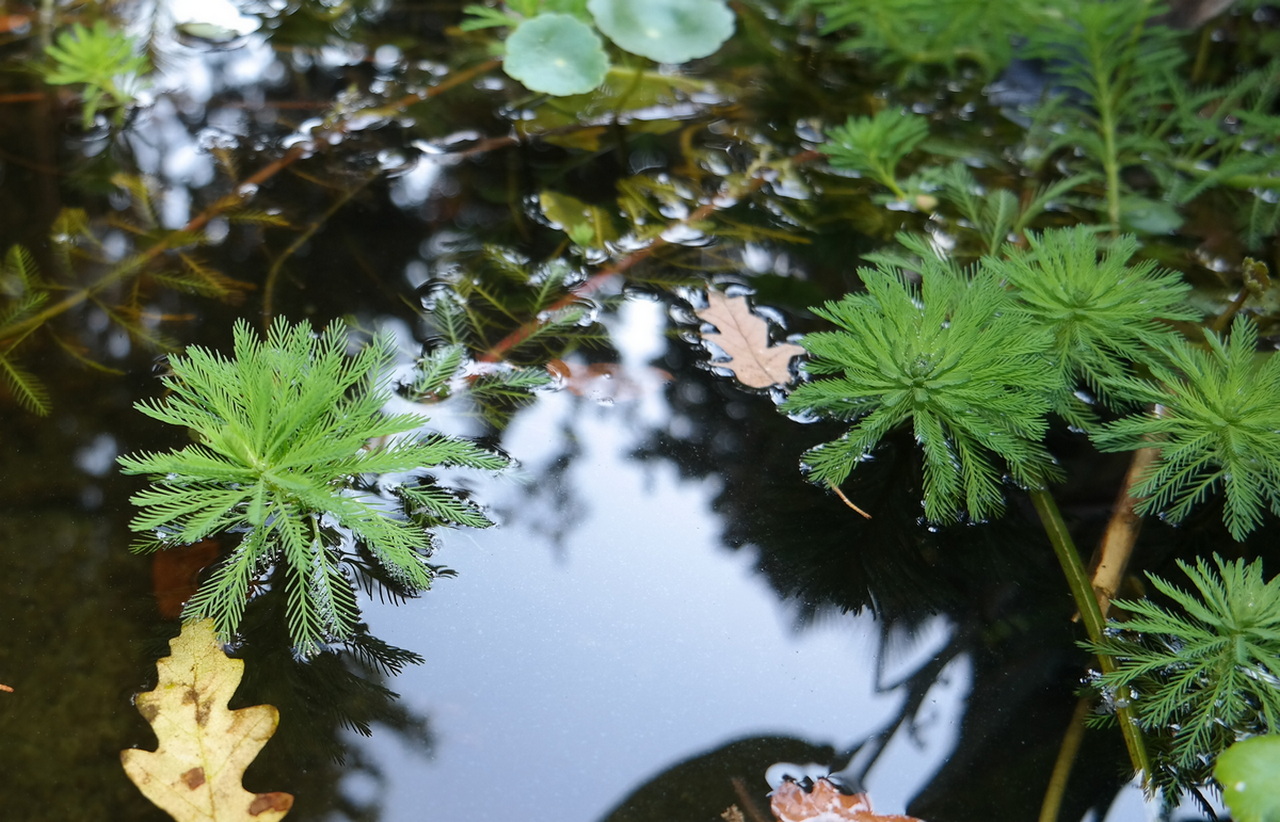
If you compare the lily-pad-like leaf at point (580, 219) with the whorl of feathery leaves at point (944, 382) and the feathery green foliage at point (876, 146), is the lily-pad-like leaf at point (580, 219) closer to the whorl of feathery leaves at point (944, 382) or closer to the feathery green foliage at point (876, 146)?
the feathery green foliage at point (876, 146)

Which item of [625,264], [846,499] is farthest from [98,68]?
[846,499]

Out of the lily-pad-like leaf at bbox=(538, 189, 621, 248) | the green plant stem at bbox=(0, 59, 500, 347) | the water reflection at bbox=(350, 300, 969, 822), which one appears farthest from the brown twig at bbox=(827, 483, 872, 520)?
the green plant stem at bbox=(0, 59, 500, 347)

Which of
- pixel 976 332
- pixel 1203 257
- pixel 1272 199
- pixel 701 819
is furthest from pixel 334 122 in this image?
pixel 1272 199

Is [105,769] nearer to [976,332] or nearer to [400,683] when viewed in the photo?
[400,683]

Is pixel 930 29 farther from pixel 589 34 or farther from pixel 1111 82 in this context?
pixel 589 34

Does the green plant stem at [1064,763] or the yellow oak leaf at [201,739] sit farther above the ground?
the green plant stem at [1064,763]

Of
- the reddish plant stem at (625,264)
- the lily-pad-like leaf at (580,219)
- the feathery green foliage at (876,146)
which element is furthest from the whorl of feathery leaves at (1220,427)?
the lily-pad-like leaf at (580,219)
